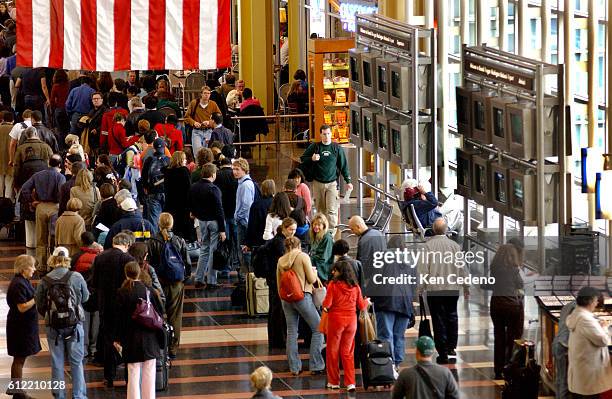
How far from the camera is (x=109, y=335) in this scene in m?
13.2

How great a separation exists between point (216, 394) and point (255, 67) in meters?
22.0

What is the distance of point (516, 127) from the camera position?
15.9m

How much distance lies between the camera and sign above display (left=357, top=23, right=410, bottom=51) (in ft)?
63.2

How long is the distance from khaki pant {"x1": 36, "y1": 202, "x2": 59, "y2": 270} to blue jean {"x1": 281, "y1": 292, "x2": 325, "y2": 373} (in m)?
5.77

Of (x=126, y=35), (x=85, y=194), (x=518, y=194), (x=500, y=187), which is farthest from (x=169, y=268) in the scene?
(x=500, y=187)

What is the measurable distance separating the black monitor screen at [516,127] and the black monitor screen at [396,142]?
3.57 m

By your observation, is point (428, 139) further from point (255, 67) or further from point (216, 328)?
point (255, 67)

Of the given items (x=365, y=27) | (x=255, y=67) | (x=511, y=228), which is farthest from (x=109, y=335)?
(x=255, y=67)

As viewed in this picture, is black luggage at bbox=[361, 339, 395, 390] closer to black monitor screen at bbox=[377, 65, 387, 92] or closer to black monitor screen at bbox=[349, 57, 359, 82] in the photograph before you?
black monitor screen at bbox=[377, 65, 387, 92]

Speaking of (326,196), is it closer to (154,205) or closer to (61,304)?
(154,205)

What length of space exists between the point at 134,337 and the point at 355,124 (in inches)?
399

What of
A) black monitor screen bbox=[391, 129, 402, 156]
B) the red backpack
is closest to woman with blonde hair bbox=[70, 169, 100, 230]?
the red backpack

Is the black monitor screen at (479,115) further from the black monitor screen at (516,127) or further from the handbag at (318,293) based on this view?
the handbag at (318,293)

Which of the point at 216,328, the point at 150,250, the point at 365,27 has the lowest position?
the point at 216,328
